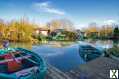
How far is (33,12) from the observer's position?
2525 mm

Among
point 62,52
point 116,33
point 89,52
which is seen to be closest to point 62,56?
point 62,52

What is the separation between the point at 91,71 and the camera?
312 centimetres

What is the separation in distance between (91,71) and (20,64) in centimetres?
109

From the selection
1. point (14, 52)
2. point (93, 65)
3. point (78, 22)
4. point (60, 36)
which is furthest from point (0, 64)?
point (93, 65)

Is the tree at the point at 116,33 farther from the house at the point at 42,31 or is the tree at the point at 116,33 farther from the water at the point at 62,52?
the house at the point at 42,31

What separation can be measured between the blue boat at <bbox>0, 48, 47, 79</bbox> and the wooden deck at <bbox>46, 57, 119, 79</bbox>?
0.18 meters

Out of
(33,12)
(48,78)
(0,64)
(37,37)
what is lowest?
(48,78)

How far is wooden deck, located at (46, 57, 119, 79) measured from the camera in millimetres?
2691

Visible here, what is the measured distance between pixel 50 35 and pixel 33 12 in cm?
27

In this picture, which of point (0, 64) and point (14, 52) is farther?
point (14, 52)

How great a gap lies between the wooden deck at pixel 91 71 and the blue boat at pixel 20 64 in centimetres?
18

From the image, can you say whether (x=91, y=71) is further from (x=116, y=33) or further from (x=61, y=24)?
(x=61, y=24)

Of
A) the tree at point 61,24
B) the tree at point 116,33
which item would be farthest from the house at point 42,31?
the tree at point 116,33

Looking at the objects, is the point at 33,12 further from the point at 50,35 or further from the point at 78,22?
the point at 78,22
